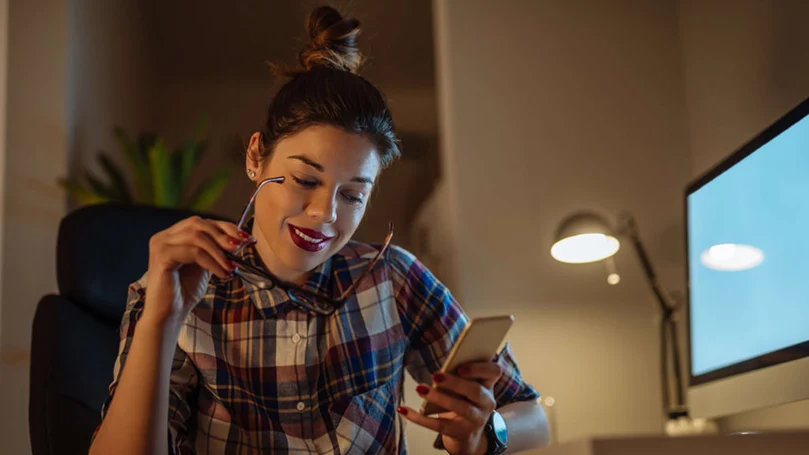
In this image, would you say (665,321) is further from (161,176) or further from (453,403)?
(161,176)

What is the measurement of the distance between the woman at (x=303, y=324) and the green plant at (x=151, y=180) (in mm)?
1282

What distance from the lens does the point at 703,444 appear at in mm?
526

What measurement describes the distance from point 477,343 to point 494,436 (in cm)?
21

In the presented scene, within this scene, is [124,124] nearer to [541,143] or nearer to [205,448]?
[541,143]

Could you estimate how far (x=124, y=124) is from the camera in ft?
10.2

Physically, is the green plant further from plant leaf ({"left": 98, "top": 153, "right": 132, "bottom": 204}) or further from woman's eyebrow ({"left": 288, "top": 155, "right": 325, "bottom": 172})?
woman's eyebrow ({"left": 288, "top": 155, "right": 325, "bottom": 172})

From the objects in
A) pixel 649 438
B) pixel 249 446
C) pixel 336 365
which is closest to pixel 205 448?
pixel 249 446

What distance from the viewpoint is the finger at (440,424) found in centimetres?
89

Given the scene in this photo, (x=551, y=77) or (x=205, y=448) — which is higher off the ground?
(x=551, y=77)

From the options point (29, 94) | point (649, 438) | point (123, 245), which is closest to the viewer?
point (649, 438)

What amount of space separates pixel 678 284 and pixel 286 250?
1227 mm

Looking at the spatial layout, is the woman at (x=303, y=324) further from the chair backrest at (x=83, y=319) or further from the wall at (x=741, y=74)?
the wall at (x=741, y=74)

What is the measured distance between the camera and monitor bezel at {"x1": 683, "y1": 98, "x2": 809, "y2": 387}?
3.70 feet

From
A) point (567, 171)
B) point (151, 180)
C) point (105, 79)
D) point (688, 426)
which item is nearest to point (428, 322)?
point (688, 426)
